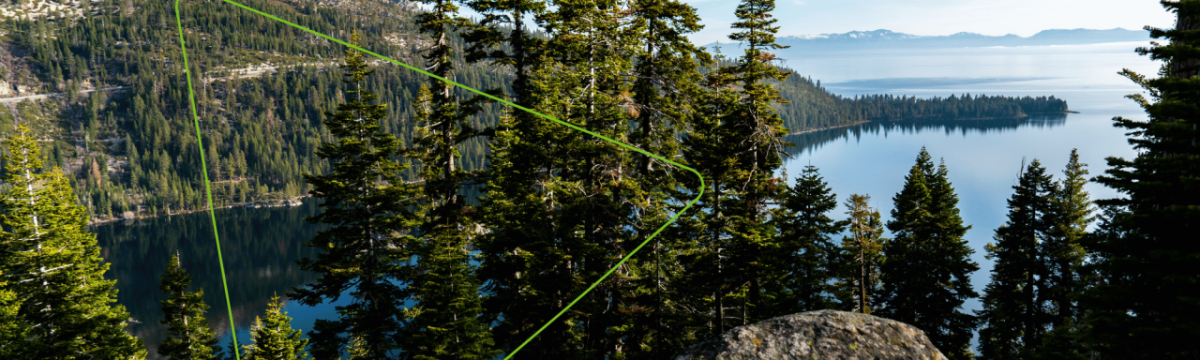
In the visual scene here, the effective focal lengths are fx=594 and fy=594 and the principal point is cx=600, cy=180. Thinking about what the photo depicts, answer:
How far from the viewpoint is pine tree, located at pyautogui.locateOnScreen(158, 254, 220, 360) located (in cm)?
2726

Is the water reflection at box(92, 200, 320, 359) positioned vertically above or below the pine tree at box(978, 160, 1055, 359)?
below

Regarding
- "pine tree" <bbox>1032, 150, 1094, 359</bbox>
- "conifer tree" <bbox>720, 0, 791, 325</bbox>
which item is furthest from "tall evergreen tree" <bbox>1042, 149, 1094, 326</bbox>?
"conifer tree" <bbox>720, 0, 791, 325</bbox>

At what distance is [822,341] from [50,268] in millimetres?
26051

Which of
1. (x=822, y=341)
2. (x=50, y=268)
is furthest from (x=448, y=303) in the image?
(x=50, y=268)

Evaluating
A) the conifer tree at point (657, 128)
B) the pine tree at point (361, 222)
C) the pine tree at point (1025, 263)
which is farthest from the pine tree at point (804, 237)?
the pine tree at point (361, 222)

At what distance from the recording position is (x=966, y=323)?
101ft

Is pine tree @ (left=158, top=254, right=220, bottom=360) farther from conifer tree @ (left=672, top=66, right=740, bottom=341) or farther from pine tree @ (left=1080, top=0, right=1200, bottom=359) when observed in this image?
pine tree @ (left=1080, top=0, right=1200, bottom=359)

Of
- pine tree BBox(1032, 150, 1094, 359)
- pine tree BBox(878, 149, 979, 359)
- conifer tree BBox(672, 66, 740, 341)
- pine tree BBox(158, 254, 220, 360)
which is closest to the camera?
conifer tree BBox(672, 66, 740, 341)

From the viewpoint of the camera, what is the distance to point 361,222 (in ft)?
71.1

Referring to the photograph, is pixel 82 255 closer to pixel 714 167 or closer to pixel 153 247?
pixel 714 167

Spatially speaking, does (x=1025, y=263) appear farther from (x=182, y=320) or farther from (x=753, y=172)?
(x=182, y=320)

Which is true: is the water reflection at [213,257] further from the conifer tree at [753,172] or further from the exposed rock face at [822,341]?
the exposed rock face at [822,341]

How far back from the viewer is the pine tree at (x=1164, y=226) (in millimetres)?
10312

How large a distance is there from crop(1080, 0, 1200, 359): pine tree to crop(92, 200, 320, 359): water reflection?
81.8 meters
